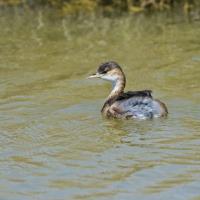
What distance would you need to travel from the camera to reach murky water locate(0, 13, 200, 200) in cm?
832

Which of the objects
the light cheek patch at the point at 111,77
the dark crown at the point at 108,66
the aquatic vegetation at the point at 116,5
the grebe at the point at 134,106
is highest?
the dark crown at the point at 108,66

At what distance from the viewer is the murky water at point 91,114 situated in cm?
832

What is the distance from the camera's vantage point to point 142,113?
35.7ft

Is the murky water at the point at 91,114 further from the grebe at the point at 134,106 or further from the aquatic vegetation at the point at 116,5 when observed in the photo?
the aquatic vegetation at the point at 116,5

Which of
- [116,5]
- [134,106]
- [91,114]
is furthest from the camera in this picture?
[116,5]

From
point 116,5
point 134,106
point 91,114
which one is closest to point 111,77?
point 91,114

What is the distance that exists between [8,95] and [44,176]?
13.6 feet

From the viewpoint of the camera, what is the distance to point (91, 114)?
1134cm

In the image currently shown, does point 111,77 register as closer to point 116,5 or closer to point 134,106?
point 134,106

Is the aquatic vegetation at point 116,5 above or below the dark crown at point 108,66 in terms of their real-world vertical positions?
below

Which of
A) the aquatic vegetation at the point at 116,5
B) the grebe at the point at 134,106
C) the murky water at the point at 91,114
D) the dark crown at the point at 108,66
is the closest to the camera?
the murky water at the point at 91,114

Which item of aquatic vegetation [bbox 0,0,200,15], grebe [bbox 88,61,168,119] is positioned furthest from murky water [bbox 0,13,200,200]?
aquatic vegetation [bbox 0,0,200,15]

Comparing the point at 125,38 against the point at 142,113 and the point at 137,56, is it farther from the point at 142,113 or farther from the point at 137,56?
the point at 142,113

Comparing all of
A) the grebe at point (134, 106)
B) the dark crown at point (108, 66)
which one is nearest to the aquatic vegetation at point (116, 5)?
the dark crown at point (108, 66)
